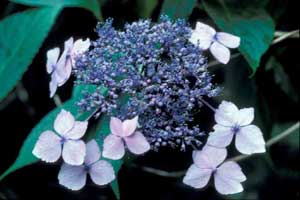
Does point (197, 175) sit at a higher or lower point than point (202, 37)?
lower

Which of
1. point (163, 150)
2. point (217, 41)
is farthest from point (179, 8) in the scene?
point (163, 150)

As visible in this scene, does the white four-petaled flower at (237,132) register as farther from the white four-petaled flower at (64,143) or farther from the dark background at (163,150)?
the dark background at (163,150)

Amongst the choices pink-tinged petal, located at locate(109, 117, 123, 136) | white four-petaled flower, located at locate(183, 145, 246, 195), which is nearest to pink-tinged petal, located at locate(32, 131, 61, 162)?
pink-tinged petal, located at locate(109, 117, 123, 136)

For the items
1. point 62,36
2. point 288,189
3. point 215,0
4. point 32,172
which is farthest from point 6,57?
point 288,189

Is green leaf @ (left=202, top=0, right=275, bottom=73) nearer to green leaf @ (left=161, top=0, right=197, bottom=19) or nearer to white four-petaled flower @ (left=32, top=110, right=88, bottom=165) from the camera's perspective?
green leaf @ (left=161, top=0, right=197, bottom=19)

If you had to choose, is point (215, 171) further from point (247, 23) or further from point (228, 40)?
point (247, 23)

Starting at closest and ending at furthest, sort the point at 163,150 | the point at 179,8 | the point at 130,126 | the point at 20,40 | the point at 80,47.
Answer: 1. the point at 130,126
2. the point at 80,47
3. the point at 179,8
4. the point at 20,40
5. the point at 163,150
